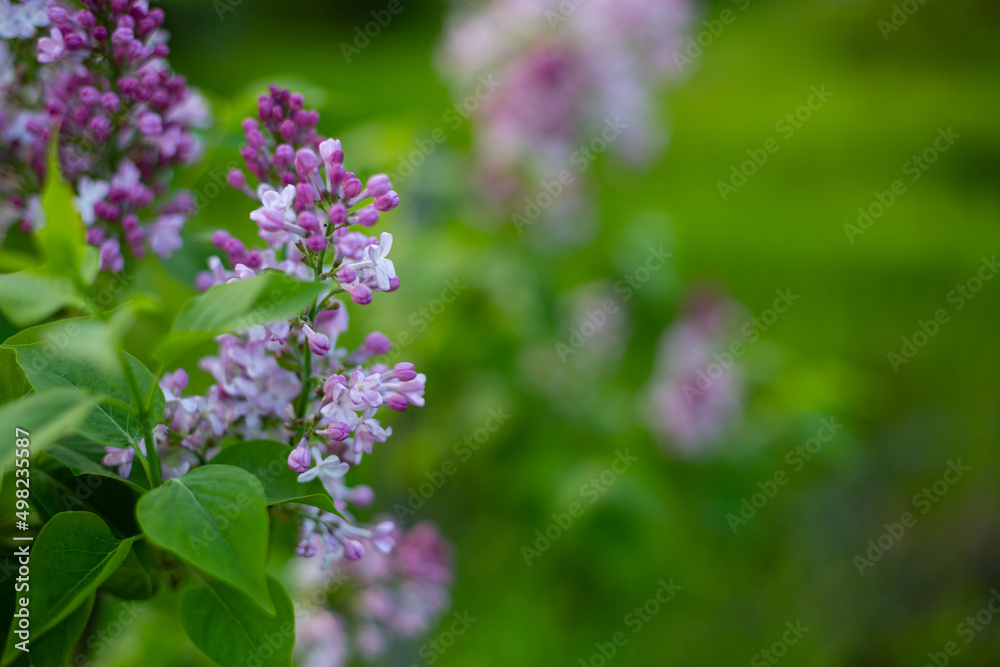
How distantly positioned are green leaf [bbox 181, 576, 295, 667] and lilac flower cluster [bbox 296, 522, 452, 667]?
1.20ft

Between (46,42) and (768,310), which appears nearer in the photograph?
(46,42)

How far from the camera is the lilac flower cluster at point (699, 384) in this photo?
1.64 m

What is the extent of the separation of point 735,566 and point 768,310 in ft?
4.43

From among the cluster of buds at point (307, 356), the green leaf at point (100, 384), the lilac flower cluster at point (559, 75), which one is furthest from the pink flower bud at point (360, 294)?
the lilac flower cluster at point (559, 75)

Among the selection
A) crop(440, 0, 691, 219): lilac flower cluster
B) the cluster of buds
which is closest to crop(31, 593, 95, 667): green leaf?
the cluster of buds

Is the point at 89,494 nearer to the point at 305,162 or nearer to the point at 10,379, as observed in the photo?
the point at 10,379

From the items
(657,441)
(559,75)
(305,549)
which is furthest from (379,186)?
(657,441)

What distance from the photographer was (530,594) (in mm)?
1897

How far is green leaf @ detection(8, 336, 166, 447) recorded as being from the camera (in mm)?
411

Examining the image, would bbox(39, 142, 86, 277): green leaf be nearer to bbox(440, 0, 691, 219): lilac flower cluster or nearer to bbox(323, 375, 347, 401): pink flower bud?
bbox(323, 375, 347, 401): pink flower bud

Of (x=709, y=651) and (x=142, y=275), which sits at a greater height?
(x=142, y=275)

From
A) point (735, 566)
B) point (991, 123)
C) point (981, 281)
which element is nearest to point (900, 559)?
point (735, 566)

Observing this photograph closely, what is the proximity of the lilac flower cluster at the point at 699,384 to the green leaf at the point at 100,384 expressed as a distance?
4.32 ft

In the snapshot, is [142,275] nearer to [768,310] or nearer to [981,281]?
[768,310]
